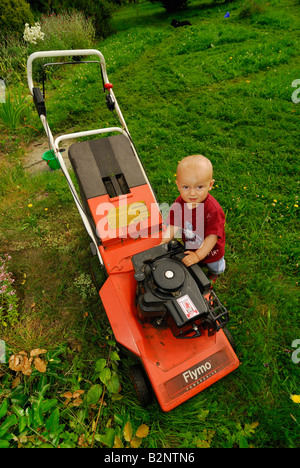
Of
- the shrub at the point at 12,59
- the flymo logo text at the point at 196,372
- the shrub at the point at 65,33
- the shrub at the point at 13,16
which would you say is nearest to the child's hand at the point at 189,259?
the flymo logo text at the point at 196,372

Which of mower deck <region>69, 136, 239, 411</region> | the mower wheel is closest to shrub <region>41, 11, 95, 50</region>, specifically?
mower deck <region>69, 136, 239, 411</region>

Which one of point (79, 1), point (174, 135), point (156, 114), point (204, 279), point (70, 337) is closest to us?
point (204, 279)

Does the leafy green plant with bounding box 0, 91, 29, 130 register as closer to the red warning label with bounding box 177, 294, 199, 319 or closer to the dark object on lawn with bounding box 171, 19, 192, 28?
the red warning label with bounding box 177, 294, 199, 319

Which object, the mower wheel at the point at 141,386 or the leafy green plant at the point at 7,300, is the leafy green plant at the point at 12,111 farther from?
the mower wheel at the point at 141,386

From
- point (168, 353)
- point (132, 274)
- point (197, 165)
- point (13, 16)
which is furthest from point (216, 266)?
point (13, 16)

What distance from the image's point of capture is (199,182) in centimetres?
180

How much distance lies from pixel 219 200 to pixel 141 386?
93.4 inches

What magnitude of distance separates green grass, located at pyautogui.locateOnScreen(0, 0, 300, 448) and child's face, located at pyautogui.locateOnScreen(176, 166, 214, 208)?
4.36 feet

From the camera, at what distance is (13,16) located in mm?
6992

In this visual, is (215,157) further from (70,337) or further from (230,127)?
(70,337)

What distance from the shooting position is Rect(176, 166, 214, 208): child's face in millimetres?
1768

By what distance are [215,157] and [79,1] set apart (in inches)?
330

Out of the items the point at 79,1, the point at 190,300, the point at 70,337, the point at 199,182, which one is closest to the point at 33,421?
the point at 70,337
